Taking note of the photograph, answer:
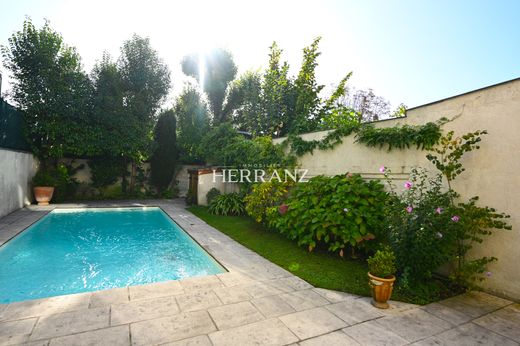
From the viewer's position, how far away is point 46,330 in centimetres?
241

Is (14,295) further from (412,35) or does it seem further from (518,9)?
(412,35)

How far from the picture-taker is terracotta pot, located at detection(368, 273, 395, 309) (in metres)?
3.01

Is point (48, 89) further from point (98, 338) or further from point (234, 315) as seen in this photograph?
point (234, 315)

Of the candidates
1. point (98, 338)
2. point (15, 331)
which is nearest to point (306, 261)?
point (98, 338)

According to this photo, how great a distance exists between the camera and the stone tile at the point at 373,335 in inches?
94.0

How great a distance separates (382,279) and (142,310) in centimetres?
282

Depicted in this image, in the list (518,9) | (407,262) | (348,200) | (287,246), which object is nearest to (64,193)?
(287,246)

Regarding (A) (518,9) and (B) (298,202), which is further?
(B) (298,202)

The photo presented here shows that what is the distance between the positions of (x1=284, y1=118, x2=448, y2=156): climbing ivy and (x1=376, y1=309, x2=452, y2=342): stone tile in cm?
266

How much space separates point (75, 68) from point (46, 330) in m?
12.0

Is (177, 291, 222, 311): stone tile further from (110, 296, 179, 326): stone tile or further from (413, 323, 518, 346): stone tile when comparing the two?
(413, 323, 518, 346): stone tile

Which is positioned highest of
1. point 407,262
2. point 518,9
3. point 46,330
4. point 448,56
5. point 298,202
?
point 448,56

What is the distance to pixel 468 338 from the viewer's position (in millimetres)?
2510

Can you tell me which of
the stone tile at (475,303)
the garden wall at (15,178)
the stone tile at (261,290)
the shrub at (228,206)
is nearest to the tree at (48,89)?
the garden wall at (15,178)
